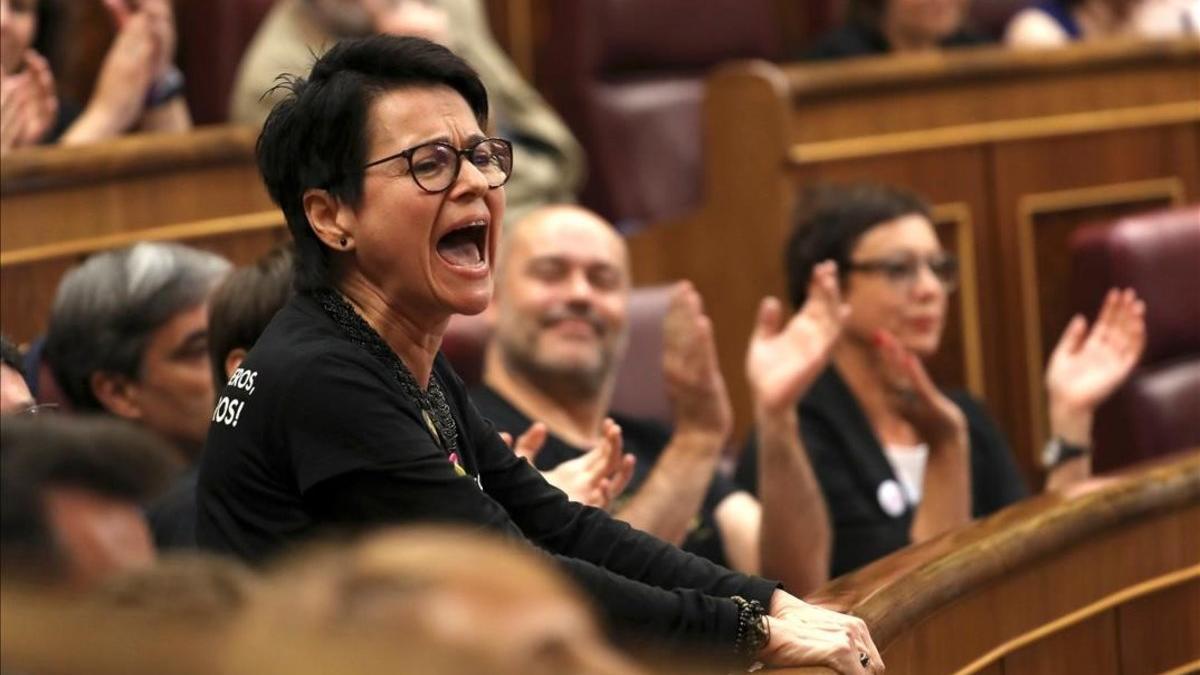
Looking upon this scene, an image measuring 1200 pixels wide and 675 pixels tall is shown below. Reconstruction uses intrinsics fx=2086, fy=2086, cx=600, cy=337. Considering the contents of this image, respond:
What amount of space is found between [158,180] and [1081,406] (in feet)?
2.31

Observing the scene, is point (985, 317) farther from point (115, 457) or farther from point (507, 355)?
point (115, 457)

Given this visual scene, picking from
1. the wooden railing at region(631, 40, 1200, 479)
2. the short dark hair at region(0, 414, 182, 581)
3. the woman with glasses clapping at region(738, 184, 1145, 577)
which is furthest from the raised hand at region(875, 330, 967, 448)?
the short dark hair at region(0, 414, 182, 581)

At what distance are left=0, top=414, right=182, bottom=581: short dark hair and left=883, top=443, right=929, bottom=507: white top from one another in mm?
1034

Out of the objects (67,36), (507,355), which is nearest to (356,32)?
(67,36)

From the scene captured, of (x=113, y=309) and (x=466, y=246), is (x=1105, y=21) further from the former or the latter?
(x=466, y=246)

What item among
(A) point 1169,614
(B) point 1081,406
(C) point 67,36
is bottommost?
(A) point 1169,614

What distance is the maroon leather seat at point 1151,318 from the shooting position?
179cm

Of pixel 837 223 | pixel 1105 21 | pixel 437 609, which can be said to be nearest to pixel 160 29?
pixel 837 223

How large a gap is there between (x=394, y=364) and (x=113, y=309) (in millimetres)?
423

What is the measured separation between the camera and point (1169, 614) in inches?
52.7

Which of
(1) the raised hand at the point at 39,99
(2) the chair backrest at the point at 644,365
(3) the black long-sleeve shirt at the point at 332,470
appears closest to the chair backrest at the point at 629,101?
(2) the chair backrest at the point at 644,365

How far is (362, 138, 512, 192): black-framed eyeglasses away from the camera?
2.91ft

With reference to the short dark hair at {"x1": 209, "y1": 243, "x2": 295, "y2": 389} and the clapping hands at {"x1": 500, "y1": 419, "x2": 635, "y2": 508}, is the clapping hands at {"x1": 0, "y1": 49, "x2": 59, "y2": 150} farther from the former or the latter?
the clapping hands at {"x1": 500, "y1": 419, "x2": 635, "y2": 508}

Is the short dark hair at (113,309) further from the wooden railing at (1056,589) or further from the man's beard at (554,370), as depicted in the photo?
the wooden railing at (1056,589)
